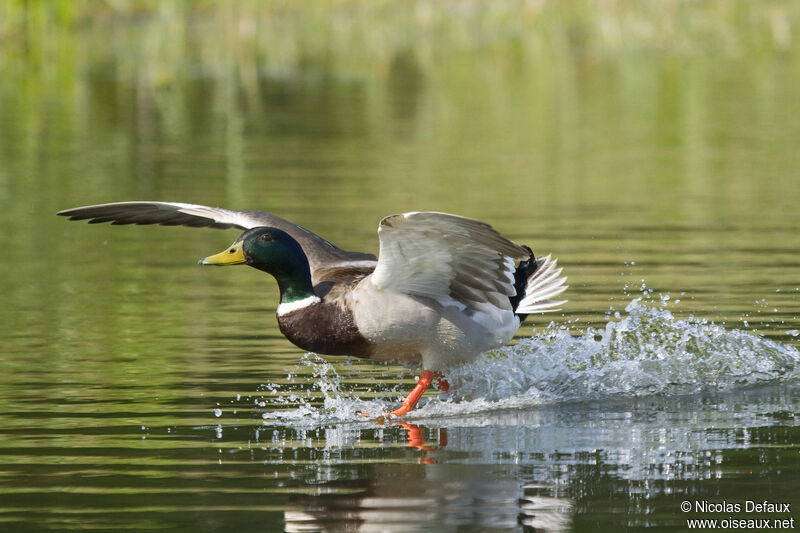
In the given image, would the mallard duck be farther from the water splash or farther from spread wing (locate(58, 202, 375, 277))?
spread wing (locate(58, 202, 375, 277))

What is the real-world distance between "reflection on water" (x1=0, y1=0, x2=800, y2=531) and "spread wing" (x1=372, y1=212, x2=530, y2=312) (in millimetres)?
591

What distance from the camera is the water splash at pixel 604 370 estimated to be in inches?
300

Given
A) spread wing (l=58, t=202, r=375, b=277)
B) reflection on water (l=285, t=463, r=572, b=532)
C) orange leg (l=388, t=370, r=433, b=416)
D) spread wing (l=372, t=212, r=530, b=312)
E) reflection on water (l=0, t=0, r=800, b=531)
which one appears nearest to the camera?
reflection on water (l=285, t=463, r=572, b=532)

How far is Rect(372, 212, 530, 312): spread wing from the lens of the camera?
6664 mm

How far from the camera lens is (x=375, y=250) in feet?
39.8

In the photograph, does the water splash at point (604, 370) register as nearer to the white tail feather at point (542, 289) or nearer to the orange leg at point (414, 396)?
the orange leg at point (414, 396)

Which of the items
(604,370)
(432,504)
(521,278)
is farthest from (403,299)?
(432,504)

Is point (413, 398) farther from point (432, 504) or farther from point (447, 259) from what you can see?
point (432, 504)

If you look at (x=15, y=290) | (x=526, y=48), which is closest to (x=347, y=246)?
(x=15, y=290)

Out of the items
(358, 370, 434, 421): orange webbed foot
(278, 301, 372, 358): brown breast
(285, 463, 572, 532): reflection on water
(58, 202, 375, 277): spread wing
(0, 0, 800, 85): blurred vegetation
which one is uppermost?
(0, 0, 800, 85): blurred vegetation

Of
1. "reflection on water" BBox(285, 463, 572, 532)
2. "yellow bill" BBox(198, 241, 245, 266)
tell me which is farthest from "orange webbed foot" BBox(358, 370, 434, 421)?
"reflection on water" BBox(285, 463, 572, 532)

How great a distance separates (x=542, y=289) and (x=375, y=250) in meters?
4.08

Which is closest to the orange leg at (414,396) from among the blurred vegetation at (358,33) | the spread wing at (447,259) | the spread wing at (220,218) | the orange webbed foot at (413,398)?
the orange webbed foot at (413,398)

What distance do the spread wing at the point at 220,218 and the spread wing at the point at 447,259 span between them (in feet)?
2.84
